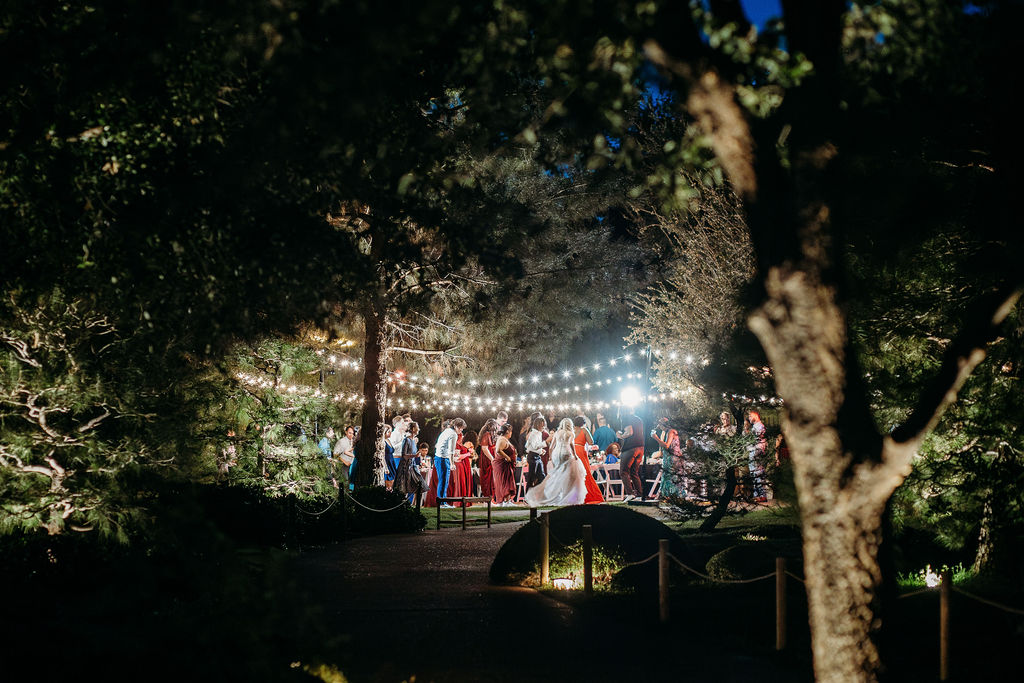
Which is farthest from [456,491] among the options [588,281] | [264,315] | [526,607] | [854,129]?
[854,129]

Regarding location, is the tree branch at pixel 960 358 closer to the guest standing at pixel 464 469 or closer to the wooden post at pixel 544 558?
the wooden post at pixel 544 558

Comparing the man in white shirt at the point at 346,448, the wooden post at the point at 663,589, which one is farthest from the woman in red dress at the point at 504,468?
the wooden post at the point at 663,589

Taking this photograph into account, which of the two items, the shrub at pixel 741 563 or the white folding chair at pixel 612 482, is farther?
the white folding chair at pixel 612 482

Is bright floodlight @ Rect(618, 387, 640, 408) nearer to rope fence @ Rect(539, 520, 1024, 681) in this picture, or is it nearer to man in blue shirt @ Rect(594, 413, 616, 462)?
man in blue shirt @ Rect(594, 413, 616, 462)

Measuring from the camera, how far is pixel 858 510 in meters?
4.72

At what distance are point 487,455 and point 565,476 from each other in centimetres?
322

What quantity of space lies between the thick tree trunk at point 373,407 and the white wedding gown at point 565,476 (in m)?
4.26

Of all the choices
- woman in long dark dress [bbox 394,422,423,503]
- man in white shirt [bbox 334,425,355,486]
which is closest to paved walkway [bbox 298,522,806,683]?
man in white shirt [bbox 334,425,355,486]

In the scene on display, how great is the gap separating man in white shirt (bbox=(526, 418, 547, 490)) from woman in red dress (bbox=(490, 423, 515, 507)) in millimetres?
709

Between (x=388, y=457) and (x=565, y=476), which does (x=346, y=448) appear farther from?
(x=565, y=476)

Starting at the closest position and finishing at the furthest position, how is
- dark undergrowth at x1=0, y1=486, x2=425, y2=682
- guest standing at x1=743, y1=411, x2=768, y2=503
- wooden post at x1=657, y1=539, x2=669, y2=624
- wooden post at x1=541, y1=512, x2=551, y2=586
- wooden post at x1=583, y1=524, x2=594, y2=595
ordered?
→ 1. dark undergrowth at x1=0, y1=486, x2=425, y2=682
2. wooden post at x1=657, y1=539, x2=669, y2=624
3. wooden post at x1=583, y1=524, x2=594, y2=595
4. wooden post at x1=541, y1=512, x2=551, y2=586
5. guest standing at x1=743, y1=411, x2=768, y2=503

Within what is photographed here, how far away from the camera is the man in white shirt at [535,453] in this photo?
81.0 ft

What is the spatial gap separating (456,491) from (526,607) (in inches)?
579

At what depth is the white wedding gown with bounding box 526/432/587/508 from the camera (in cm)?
2141
